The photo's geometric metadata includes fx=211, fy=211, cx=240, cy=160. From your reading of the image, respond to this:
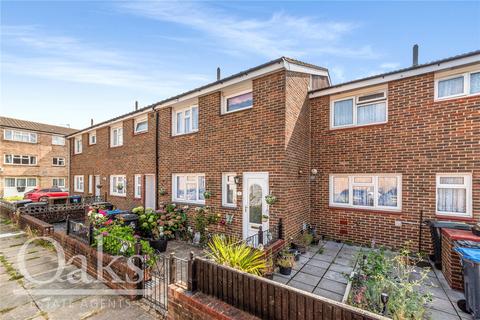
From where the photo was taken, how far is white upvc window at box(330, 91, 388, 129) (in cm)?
690

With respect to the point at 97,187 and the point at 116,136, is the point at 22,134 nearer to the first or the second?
the point at 97,187

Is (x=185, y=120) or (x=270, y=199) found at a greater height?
(x=185, y=120)

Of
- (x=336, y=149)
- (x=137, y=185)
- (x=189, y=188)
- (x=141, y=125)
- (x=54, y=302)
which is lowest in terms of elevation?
(x=54, y=302)

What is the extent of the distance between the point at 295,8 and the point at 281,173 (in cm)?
565

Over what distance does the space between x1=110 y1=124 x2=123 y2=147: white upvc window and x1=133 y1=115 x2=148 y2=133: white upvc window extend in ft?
5.69

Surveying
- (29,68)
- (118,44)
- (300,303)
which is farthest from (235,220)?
(29,68)

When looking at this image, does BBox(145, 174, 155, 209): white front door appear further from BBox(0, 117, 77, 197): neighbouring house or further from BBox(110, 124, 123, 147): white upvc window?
BBox(0, 117, 77, 197): neighbouring house

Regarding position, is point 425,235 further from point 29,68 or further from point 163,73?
point 29,68

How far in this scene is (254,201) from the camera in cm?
694

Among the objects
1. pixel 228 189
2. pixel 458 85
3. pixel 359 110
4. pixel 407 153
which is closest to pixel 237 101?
pixel 228 189

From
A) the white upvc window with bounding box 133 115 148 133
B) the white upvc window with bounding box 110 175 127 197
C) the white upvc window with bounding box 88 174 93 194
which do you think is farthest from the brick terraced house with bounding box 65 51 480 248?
the white upvc window with bounding box 88 174 93 194

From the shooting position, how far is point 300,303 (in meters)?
2.58

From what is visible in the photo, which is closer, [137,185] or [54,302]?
[54,302]

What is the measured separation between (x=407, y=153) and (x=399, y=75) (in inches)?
94.0
